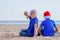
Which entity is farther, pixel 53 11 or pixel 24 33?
pixel 53 11

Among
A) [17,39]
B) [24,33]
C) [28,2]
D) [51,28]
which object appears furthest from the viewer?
[28,2]

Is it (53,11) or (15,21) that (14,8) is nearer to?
(15,21)

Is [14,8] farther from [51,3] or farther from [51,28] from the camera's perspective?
[51,28]

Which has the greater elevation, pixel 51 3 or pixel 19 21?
pixel 51 3

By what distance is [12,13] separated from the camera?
875 cm

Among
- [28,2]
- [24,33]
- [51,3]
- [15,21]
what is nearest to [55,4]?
[51,3]

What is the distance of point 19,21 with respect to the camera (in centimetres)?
876

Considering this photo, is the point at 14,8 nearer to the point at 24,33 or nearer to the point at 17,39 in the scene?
the point at 24,33

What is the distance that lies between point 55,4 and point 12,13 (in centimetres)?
153

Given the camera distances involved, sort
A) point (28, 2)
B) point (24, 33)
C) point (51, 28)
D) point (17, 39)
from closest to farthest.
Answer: point (17, 39)
point (51, 28)
point (24, 33)
point (28, 2)

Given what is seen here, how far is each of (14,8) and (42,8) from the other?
97cm

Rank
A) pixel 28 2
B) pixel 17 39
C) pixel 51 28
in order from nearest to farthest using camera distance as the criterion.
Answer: pixel 17 39
pixel 51 28
pixel 28 2

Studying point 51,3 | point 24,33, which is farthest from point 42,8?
point 24,33

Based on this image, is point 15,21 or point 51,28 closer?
point 51,28
